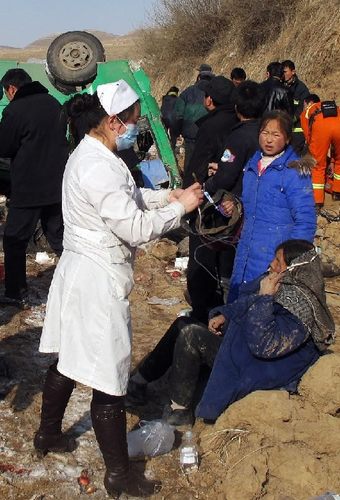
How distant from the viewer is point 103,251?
308 cm

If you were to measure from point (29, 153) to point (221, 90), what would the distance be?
161 centimetres

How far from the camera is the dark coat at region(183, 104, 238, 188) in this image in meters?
5.11

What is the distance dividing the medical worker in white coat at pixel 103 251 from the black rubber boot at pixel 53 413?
0.15 m

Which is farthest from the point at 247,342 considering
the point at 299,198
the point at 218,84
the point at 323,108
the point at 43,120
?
the point at 323,108

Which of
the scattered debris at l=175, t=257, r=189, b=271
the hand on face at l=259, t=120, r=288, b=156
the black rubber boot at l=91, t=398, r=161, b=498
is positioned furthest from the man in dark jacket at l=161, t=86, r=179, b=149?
the black rubber boot at l=91, t=398, r=161, b=498

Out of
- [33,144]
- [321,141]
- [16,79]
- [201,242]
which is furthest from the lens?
[321,141]

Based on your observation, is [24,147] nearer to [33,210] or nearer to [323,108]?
[33,210]

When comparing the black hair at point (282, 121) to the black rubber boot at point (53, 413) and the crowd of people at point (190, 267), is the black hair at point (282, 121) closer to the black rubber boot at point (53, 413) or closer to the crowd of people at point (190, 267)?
the crowd of people at point (190, 267)

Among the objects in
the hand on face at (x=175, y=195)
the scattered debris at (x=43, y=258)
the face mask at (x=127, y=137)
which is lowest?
the scattered debris at (x=43, y=258)

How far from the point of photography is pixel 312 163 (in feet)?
13.5

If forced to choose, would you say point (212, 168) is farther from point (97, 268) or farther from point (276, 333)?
point (97, 268)

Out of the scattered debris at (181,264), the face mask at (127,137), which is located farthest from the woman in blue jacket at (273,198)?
the scattered debris at (181,264)

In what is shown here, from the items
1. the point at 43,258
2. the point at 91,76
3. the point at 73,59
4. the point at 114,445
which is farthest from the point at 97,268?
the point at 73,59

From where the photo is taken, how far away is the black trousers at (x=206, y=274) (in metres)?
4.93
